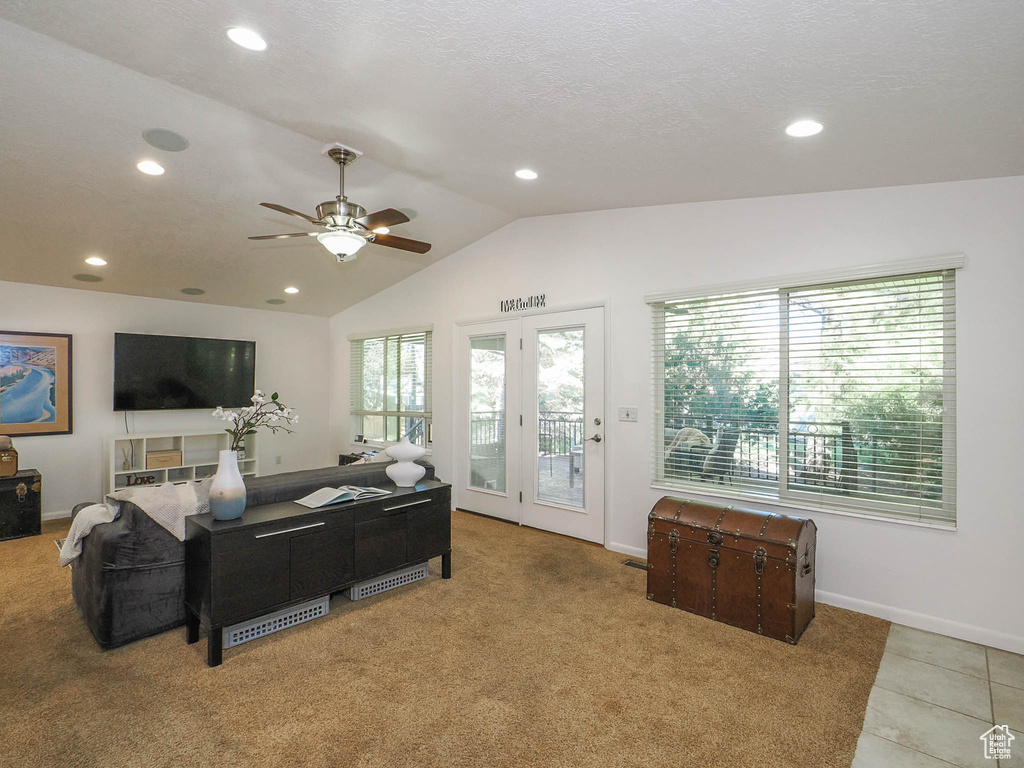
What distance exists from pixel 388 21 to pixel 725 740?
2898mm

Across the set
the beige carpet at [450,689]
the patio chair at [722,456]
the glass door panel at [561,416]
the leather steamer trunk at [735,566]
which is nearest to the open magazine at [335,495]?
the beige carpet at [450,689]

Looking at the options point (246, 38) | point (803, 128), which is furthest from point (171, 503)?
point (803, 128)

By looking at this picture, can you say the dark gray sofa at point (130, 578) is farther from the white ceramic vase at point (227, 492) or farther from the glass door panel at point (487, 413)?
the glass door panel at point (487, 413)

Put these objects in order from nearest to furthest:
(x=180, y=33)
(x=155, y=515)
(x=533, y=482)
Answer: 1. (x=180, y=33)
2. (x=155, y=515)
3. (x=533, y=482)

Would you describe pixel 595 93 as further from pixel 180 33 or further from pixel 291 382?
pixel 291 382

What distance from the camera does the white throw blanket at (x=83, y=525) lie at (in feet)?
8.52

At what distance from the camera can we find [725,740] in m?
1.90

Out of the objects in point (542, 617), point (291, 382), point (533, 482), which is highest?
point (291, 382)

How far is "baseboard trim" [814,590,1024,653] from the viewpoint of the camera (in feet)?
8.51

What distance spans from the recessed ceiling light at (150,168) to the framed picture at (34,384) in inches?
113

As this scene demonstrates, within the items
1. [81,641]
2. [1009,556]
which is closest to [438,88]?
[81,641]

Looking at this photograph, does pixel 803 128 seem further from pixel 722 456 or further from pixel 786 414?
pixel 722 456

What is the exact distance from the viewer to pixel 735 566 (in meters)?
2.79

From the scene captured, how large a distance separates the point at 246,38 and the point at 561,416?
10.8 feet
